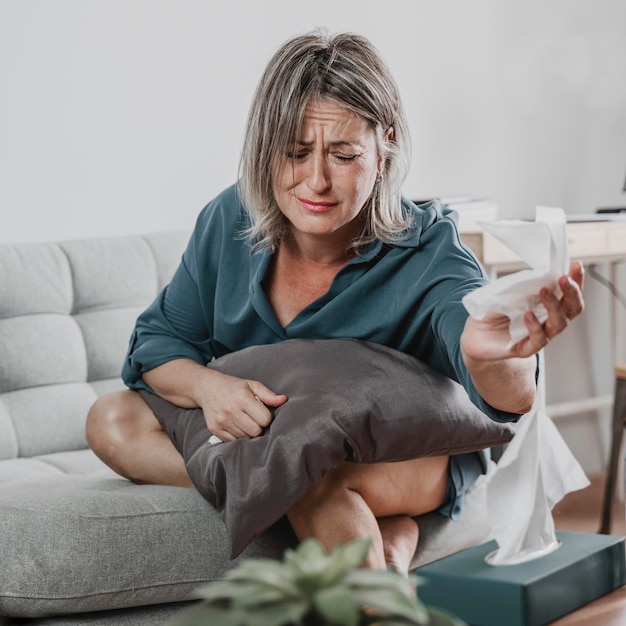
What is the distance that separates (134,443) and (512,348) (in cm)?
82

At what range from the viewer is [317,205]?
1.50 metres

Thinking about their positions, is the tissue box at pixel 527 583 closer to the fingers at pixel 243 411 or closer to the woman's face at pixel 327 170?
the fingers at pixel 243 411

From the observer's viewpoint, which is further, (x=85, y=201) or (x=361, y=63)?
(x=85, y=201)

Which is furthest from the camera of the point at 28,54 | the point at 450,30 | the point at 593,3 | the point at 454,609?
the point at 593,3

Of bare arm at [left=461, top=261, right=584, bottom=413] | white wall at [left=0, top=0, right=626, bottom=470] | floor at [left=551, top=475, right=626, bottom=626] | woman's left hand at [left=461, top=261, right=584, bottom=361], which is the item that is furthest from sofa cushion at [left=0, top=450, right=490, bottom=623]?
floor at [left=551, top=475, right=626, bottom=626]

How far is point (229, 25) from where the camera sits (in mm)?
2771

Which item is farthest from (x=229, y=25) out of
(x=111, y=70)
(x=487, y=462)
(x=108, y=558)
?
(x=108, y=558)

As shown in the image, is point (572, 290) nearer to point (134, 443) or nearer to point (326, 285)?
point (326, 285)

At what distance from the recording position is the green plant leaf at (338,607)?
0.52 metres

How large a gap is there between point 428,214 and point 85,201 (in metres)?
1.24

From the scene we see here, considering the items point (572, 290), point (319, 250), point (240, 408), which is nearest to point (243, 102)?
point (319, 250)

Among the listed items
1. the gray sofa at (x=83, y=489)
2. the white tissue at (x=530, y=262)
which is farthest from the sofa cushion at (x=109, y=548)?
the white tissue at (x=530, y=262)

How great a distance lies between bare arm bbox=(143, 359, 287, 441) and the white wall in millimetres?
983

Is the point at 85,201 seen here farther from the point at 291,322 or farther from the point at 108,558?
the point at 108,558
